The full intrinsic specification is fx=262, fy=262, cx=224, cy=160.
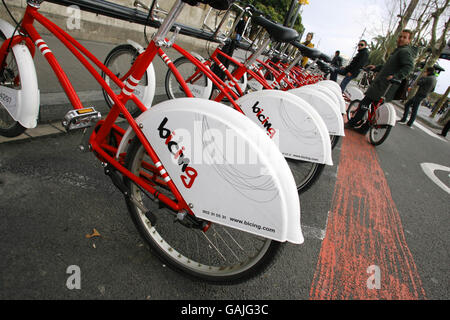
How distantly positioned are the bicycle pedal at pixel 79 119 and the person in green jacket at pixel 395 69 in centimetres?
576

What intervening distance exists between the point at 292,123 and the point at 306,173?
591 mm

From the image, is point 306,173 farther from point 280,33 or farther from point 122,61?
point 122,61

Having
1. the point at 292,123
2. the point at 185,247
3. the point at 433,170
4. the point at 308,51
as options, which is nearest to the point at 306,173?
the point at 292,123

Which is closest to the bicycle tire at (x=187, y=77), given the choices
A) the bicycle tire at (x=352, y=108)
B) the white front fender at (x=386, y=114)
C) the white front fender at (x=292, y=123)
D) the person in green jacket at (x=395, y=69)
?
the white front fender at (x=292, y=123)

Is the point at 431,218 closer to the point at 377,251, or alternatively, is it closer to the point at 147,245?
the point at 377,251

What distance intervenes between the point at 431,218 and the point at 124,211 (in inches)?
138

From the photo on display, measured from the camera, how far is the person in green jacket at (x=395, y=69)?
5.22 meters

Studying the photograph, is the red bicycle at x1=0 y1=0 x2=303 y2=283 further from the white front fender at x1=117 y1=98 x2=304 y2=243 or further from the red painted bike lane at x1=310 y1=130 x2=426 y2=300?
the red painted bike lane at x1=310 y1=130 x2=426 y2=300

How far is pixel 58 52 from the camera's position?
4035mm

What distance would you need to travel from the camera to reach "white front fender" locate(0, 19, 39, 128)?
1918 millimetres

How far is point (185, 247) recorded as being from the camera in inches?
72.9

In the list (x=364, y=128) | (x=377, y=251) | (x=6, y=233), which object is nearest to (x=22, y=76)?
(x=6, y=233)

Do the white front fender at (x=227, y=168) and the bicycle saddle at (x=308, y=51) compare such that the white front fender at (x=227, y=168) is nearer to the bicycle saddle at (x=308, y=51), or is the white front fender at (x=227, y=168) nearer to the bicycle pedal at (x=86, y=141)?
the bicycle pedal at (x=86, y=141)

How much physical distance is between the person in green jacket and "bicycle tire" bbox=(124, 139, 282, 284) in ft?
17.3
